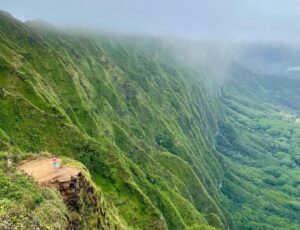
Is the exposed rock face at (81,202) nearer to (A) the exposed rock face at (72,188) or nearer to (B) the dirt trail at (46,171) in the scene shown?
(A) the exposed rock face at (72,188)

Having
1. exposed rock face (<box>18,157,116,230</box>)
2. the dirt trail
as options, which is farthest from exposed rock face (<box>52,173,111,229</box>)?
the dirt trail

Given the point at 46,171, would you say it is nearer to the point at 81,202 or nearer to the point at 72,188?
the point at 72,188

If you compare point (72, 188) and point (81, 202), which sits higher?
point (72, 188)

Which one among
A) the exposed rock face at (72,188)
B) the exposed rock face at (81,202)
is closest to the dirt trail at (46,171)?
the exposed rock face at (72,188)

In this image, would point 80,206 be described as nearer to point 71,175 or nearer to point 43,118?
point 71,175

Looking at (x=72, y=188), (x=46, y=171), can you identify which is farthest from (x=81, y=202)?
(x=46, y=171)

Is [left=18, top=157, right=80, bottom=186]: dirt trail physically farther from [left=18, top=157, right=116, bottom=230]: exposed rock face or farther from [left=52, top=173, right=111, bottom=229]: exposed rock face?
[left=52, top=173, right=111, bottom=229]: exposed rock face
